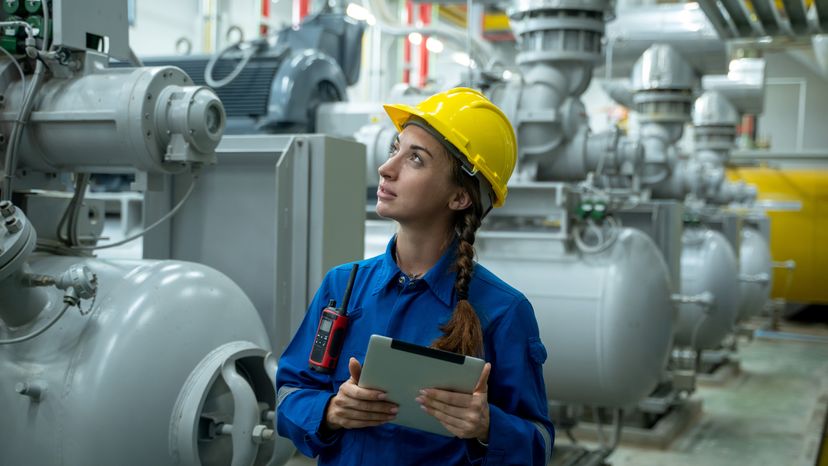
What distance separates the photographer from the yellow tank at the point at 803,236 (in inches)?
408

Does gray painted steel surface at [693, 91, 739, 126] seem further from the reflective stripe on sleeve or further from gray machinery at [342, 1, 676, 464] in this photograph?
the reflective stripe on sleeve

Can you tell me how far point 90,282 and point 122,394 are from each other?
0.23m

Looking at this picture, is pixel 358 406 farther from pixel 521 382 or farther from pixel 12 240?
pixel 12 240

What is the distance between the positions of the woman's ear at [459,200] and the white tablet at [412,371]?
0.31 meters

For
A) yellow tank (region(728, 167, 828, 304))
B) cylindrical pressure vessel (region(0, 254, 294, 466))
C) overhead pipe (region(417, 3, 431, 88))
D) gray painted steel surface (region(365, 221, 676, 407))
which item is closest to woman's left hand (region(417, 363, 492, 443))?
cylindrical pressure vessel (region(0, 254, 294, 466))

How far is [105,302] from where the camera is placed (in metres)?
1.81

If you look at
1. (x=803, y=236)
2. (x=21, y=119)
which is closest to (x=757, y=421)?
(x=21, y=119)

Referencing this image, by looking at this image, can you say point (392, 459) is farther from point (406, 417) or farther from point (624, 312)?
→ point (624, 312)

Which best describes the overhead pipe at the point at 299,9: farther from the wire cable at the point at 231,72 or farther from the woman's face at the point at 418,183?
the woman's face at the point at 418,183

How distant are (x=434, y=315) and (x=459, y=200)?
0.19m

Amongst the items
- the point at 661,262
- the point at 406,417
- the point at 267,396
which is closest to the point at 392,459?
the point at 406,417

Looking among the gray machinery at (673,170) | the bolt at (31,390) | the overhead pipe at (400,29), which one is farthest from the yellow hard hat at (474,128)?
the gray machinery at (673,170)

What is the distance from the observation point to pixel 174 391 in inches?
72.1

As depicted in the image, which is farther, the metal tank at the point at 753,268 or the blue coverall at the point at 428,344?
the metal tank at the point at 753,268
